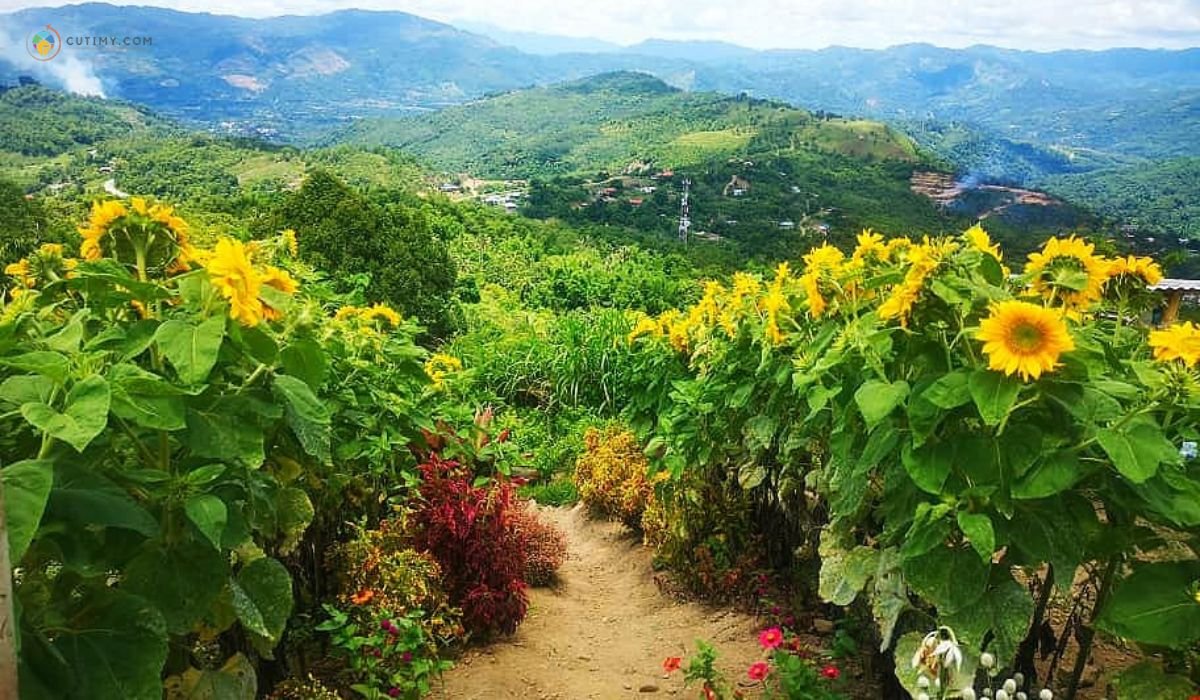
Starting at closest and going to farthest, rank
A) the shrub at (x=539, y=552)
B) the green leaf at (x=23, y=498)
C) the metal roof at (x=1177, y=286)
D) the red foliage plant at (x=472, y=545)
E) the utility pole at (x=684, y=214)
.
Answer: the green leaf at (x=23, y=498), the red foliage plant at (x=472, y=545), the metal roof at (x=1177, y=286), the shrub at (x=539, y=552), the utility pole at (x=684, y=214)

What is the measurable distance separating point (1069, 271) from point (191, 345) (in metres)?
1.67

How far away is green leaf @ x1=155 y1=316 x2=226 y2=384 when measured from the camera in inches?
55.1

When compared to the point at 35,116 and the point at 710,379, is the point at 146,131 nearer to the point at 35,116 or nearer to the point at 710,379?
the point at 35,116

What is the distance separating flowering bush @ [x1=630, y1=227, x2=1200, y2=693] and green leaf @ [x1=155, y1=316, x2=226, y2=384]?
44.4 inches

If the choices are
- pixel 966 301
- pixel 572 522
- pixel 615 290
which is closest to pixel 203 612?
pixel 966 301

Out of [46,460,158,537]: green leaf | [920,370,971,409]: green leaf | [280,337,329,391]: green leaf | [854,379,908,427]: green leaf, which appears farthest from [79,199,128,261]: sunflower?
[920,370,971,409]: green leaf

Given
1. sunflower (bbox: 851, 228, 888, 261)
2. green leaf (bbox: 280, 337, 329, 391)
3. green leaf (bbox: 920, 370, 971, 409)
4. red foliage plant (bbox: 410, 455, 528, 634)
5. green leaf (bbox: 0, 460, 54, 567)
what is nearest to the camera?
green leaf (bbox: 0, 460, 54, 567)

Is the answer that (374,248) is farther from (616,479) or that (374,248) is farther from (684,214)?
(684,214)

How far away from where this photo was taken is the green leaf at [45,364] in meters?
1.24

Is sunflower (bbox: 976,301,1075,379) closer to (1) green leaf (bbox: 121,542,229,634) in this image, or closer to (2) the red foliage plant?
(1) green leaf (bbox: 121,542,229,634)

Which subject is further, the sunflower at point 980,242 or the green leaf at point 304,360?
the sunflower at point 980,242

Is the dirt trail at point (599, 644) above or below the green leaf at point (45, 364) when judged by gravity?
below

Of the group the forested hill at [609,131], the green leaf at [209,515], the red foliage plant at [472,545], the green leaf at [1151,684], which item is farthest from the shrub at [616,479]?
the forested hill at [609,131]

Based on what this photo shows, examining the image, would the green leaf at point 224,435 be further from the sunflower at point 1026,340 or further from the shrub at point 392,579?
the sunflower at point 1026,340
